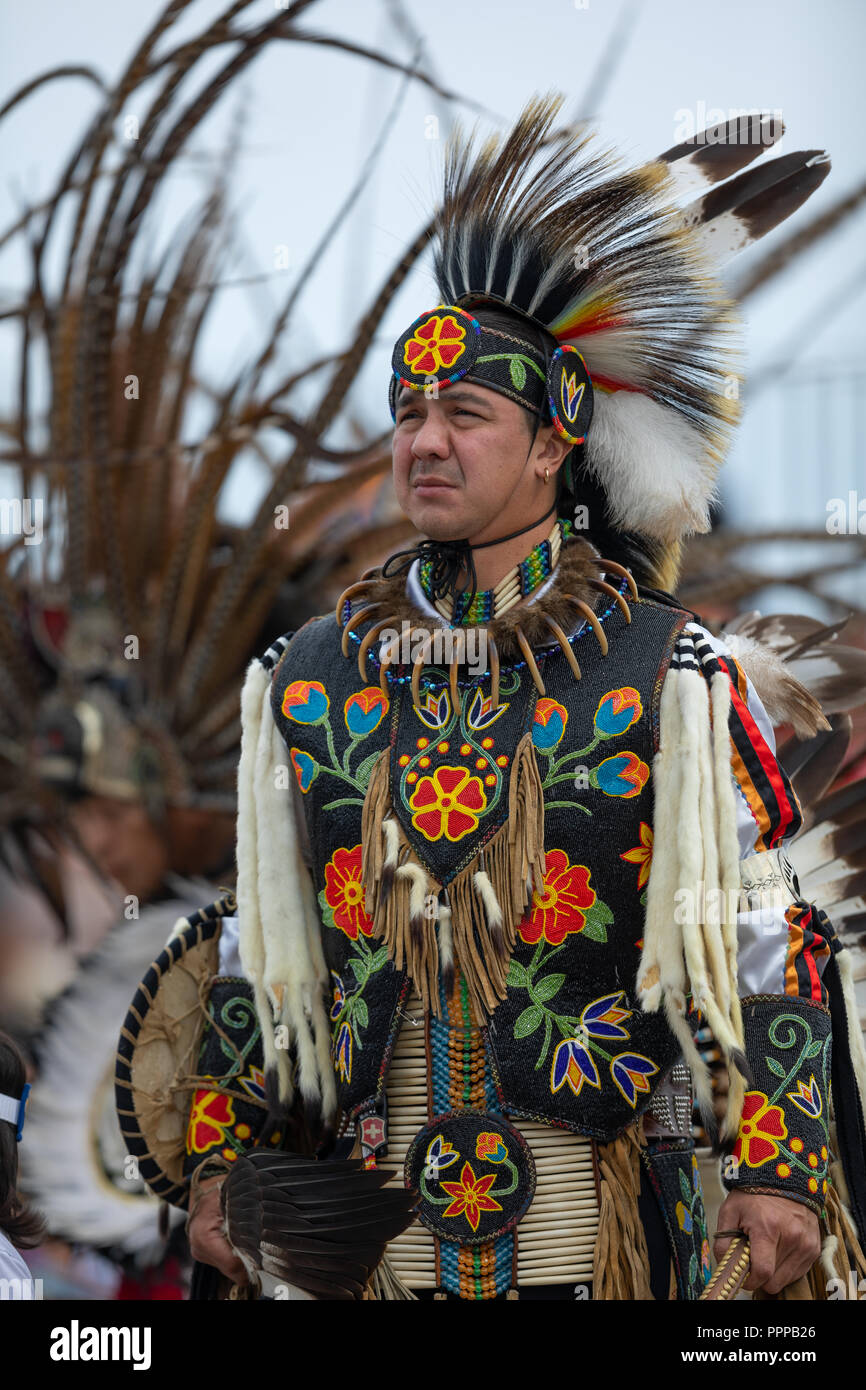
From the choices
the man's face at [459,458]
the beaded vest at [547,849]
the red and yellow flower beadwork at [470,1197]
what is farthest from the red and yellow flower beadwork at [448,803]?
the red and yellow flower beadwork at [470,1197]

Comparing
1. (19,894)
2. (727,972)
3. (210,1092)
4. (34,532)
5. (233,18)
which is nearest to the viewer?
(727,972)

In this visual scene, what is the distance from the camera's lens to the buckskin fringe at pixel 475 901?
1986 mm

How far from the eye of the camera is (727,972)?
1.94m

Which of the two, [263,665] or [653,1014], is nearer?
[653,1014]

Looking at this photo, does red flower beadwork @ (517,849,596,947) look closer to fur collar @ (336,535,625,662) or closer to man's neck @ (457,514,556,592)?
fur collar @ (336,535,625,662)

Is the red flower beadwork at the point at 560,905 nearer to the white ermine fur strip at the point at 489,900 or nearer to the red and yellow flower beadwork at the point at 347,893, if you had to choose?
the white ermine fur strip at the point at 489,900

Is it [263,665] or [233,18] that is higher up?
[233,18]

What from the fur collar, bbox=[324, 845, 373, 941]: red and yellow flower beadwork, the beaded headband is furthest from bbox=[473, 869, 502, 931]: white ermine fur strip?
the beaded headband

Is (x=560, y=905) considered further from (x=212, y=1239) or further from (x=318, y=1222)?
(x=212, y=1239)

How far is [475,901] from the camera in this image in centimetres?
200

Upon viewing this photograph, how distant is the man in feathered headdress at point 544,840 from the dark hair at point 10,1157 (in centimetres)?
27
